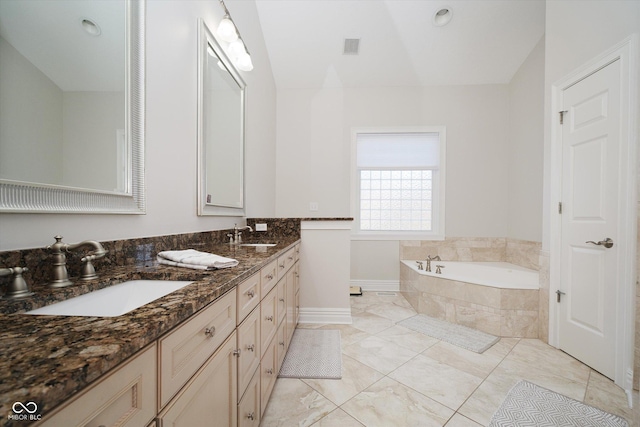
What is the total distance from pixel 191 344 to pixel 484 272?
350 centimetres

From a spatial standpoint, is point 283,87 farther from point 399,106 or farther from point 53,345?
point 53,345

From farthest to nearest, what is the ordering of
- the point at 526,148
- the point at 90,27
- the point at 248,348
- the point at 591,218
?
the point at 526,148
the point at 591,218
the point at 248,348
the point at 90,27

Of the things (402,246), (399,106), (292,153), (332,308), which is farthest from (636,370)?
(292,153)

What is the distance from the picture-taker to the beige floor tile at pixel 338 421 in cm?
126

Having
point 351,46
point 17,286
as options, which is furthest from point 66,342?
point 351,46

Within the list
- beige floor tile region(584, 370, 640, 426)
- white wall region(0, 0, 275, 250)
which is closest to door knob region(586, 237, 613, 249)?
beige floor tile region(584, 370, 640, 426)

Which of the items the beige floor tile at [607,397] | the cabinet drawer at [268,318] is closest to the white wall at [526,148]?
the beige floor tile at [607,397]

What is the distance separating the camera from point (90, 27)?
2.86 ft

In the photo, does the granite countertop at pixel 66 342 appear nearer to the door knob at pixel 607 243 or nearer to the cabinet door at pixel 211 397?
the cabinet door at pixel 211 397

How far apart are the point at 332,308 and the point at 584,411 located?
177 centimetres

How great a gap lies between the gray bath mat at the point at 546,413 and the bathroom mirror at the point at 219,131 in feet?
6.95

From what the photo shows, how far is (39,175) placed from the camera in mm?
711

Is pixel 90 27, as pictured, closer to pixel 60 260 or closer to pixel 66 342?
pixel 60 260

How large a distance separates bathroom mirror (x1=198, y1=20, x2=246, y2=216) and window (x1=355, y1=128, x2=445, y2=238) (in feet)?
6.29
